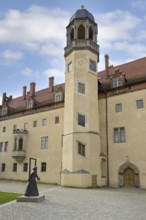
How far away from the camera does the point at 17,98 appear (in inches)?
1720

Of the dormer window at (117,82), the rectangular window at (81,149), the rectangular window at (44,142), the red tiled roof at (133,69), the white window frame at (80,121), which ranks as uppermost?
the red tiled roof at (133,69)

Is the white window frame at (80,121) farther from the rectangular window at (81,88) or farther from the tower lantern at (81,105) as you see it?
the rectangular window at (81,88)

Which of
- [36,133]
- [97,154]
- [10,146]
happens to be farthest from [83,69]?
[10,146]

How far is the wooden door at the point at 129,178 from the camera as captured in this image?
2378 cm

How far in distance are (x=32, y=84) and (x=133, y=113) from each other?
20773 mm

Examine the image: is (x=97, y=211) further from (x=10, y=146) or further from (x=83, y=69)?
(x=10, y=146)

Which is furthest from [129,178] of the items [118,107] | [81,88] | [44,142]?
[44,142]

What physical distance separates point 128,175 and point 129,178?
310 mm

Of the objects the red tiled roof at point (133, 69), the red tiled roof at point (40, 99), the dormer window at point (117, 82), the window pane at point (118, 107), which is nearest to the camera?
the window pane at point (118, 107)

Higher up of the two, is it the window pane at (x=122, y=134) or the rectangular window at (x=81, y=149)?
the window pane at (x=122, y=134)

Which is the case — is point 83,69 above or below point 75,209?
above

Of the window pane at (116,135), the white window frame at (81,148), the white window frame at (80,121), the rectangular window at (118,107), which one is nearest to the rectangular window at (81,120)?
the white window frame at (80,121)

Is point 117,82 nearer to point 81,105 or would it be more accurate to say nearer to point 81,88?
point 81,88

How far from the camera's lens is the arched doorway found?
23.4 m
